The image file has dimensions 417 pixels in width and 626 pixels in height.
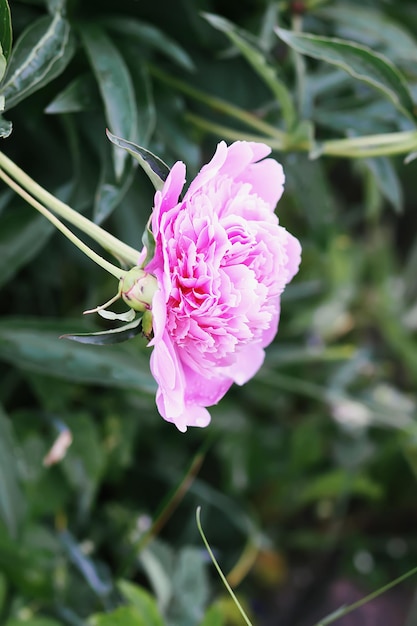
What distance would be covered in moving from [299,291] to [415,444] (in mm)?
239

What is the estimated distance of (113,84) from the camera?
1.46 feet

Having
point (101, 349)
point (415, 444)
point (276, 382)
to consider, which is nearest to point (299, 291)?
point (276, 382)

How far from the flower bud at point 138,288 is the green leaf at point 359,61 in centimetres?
21

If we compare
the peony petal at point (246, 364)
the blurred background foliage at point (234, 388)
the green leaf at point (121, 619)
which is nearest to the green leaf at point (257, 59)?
the blurred background foliage at point (234, 388)

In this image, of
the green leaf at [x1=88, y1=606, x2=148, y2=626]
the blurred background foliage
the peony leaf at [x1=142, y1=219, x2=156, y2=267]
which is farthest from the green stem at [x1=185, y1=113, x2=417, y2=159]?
the green leaf at [x1=88, y1=606, x2=148, y2=626]

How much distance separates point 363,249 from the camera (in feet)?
3.64

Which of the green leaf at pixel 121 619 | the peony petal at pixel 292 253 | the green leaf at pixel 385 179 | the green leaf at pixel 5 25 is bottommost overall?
the green leaf at pixel 121 619

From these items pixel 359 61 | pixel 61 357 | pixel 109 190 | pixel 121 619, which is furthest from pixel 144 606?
pixel 359 61

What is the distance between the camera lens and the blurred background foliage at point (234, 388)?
1.57ft

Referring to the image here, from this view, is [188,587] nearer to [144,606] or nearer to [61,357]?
[144,606]

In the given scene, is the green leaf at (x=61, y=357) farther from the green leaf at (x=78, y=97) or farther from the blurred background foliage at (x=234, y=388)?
the green leaf at (x=78, y=97)

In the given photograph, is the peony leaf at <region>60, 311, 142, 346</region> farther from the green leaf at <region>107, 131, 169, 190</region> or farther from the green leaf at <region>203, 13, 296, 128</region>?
the green leaf at <region>203, 13, 296, 128</region>

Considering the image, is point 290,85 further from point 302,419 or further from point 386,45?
point 302,419

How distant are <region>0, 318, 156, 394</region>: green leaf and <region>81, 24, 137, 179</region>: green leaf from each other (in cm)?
17
